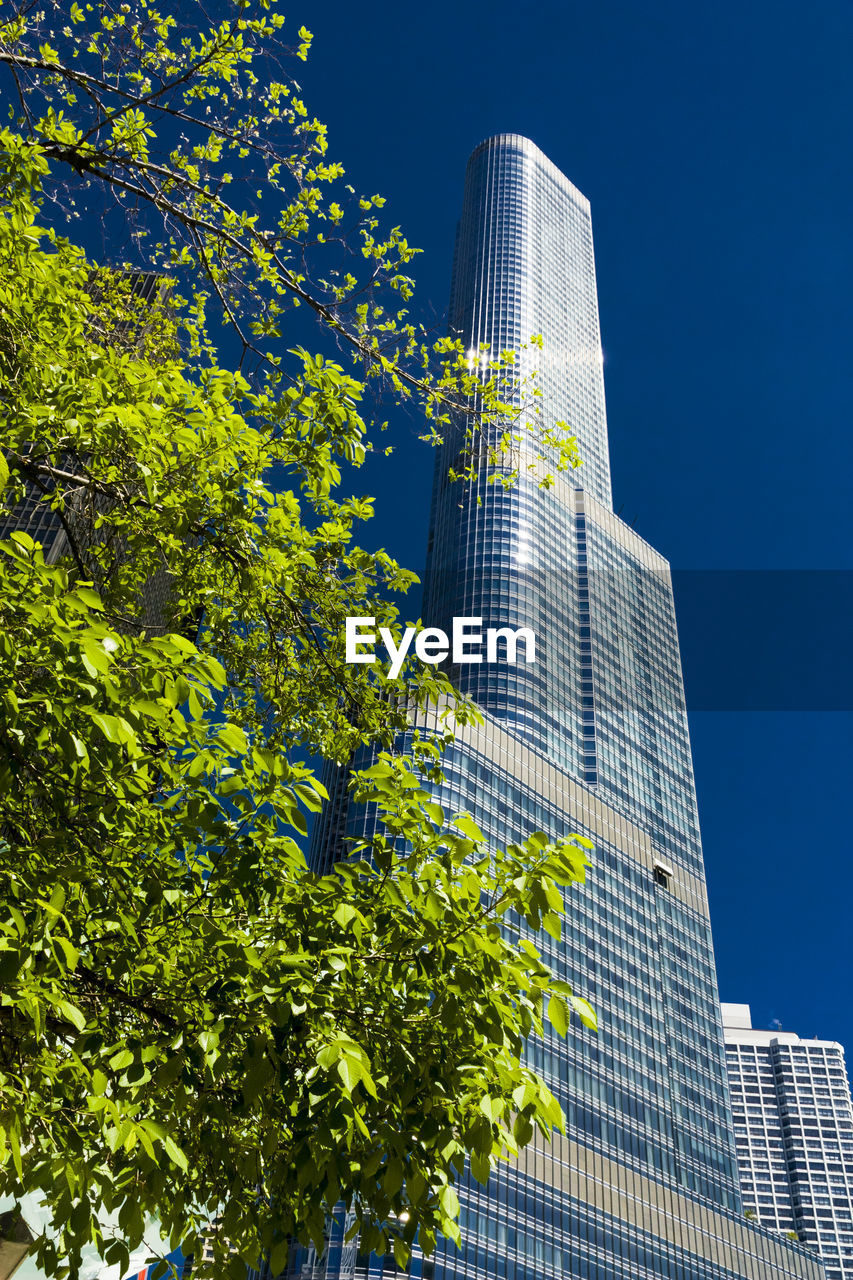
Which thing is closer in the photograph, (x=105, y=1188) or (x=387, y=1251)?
(x=105, y=1188)

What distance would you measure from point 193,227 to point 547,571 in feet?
491

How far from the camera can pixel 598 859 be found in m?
124

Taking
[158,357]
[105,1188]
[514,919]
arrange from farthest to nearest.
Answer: [514,919], [158,357], [105,1188]

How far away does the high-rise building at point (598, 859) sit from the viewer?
94562 millimetres

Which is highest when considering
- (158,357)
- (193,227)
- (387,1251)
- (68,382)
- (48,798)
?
(158,357)

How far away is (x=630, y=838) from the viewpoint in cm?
13300

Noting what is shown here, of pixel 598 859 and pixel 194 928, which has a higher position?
pixel 598 859

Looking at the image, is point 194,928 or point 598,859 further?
point 598,859

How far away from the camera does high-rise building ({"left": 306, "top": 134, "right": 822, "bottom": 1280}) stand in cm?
9456

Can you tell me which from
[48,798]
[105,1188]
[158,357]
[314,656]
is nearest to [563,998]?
[105,1188]

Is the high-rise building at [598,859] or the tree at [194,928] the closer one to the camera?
the tree at [194,928]

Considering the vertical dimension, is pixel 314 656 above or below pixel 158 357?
below

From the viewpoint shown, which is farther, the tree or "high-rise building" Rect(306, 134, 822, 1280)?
"high-rise building" Rect(306, 134, 822, 1280)

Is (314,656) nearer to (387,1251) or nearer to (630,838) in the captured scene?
(387,1251)
